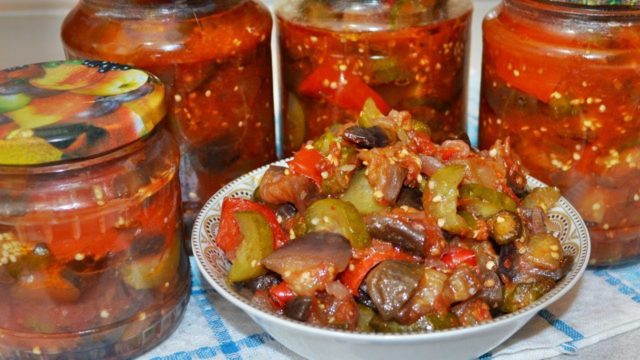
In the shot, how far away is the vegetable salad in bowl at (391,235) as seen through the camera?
131 cm

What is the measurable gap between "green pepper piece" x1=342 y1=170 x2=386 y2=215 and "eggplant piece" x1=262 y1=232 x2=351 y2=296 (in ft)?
0.35

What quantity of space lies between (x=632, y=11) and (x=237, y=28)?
0.74 meters

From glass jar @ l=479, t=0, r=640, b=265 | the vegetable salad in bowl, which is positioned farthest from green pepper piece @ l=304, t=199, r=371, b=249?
glass jar @ l=479, t=0, r=640, b=265

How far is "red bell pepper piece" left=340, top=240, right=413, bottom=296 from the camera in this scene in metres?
1.34

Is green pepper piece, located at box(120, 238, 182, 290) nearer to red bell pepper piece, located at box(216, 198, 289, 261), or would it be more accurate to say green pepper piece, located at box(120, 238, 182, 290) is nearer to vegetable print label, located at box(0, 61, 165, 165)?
red bell pepper piece, located at box(216, 198, 289, 261)

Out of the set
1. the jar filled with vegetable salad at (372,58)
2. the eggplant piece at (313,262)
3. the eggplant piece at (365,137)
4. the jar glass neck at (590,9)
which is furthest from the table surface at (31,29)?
the eggplant piece at (313,262)

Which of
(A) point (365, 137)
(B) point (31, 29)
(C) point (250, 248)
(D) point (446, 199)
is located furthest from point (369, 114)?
(B) point (31, 29)

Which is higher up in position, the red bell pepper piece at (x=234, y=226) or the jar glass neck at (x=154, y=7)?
the jar glass neck at (x=154, y=7)

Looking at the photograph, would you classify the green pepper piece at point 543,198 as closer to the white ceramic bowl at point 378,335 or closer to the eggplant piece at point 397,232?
the white ceramic bowl at point 378,335

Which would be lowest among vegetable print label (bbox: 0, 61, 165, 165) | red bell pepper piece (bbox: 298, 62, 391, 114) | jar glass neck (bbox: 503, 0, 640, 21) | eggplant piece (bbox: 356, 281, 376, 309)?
eggplant piece (bbox: 356, 281, 376, 309)

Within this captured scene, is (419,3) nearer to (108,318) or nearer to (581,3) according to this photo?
(581,3)

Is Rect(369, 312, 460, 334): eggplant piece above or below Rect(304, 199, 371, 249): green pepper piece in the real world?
below

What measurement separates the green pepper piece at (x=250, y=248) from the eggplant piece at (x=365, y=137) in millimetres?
219

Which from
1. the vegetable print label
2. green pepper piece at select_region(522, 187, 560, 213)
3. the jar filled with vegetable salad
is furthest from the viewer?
the jar filled with vegetable salad
